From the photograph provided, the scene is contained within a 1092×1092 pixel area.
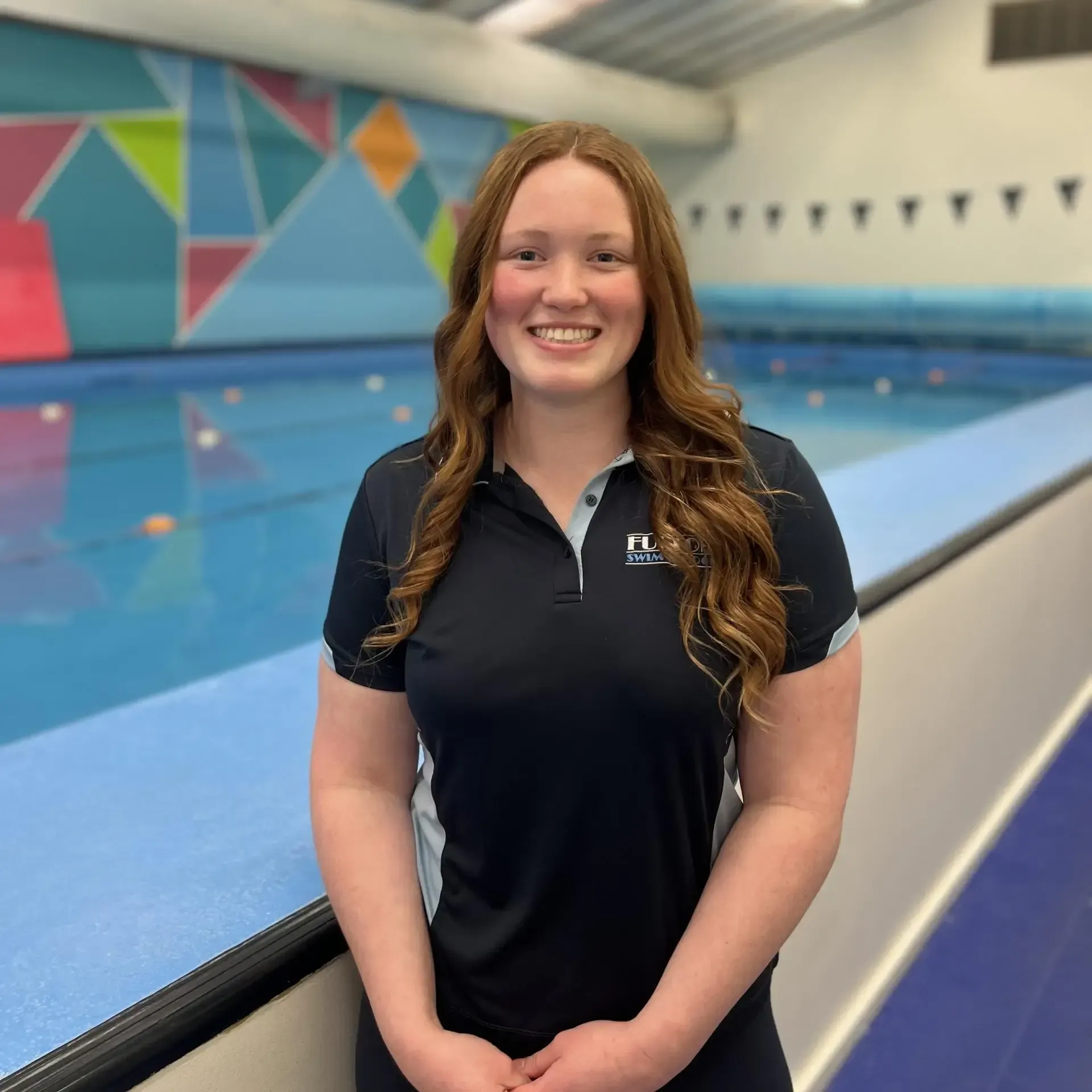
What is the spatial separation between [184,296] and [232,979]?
678 centimetres

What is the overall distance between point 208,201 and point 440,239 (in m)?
2.08

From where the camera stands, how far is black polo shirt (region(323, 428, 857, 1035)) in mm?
696

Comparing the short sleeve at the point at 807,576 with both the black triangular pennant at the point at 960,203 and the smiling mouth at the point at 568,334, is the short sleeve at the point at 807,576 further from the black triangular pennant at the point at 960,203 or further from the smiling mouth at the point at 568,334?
the black triangular pennant at the point at 960,203

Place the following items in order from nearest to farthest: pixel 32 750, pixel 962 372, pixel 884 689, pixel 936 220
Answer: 1. pixel 32 750
2. pixel 884 689
3. pixel 962 372
4. pixel 936 220

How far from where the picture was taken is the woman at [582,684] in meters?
0.70

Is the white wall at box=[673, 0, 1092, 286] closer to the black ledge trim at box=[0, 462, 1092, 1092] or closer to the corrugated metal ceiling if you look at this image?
the corrugated metal ceiling

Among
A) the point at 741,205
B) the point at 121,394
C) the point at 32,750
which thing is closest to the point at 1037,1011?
the point at 32,750

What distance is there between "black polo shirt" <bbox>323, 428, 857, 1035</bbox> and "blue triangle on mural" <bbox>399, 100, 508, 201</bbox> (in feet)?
25.8

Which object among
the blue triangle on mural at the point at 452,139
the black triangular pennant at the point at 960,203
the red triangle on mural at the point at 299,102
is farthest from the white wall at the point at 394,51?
the black triangular pennant at the point at 960,203

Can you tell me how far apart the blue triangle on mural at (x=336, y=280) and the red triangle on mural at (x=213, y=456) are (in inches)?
84.1

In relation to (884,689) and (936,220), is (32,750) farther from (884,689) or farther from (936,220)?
(936,220)

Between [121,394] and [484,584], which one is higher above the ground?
[484,584]

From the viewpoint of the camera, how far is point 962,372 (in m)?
7.34

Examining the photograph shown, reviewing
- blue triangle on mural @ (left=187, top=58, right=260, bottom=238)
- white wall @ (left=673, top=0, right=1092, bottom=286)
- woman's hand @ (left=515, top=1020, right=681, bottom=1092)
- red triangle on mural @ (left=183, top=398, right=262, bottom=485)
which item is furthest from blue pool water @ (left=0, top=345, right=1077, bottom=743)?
white wall @ (left=673, top=0, right=1092, bottom=286)
